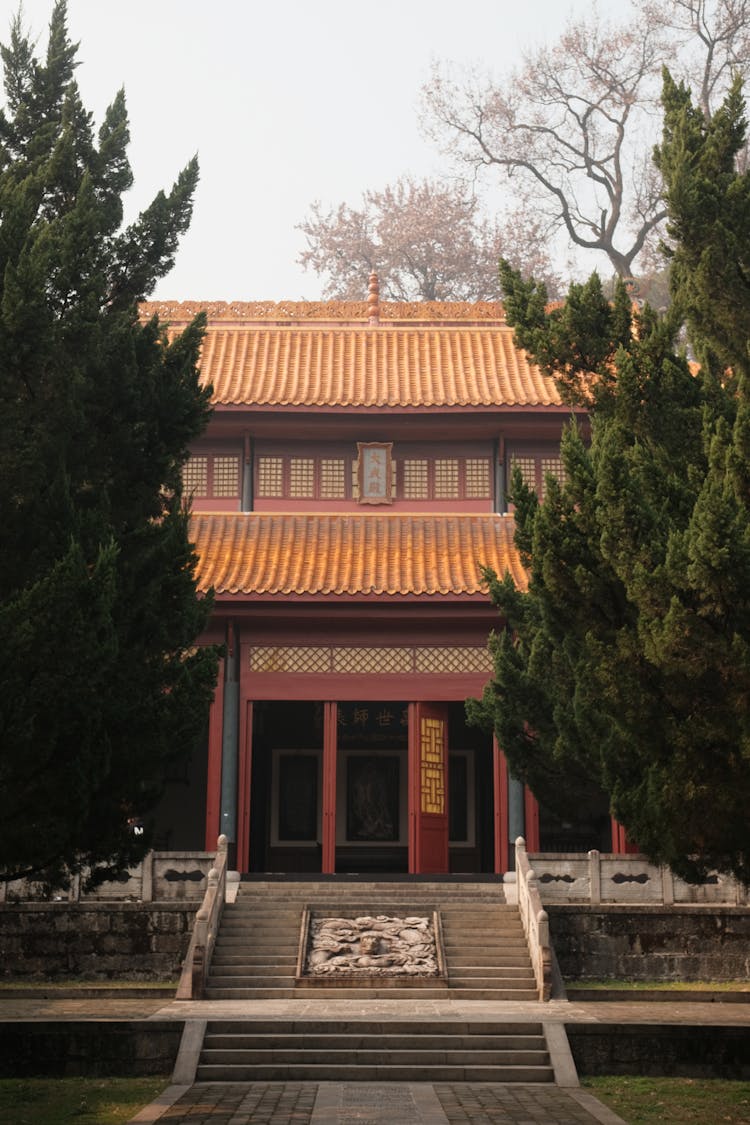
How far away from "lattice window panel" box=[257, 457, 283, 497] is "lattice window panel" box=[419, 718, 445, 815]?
4.69 m

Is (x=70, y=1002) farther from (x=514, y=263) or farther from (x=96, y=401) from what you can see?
(x=514, y=263)

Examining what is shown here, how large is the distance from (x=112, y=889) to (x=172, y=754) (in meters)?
6.49

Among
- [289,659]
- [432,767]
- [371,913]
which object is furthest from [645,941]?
[289,659]

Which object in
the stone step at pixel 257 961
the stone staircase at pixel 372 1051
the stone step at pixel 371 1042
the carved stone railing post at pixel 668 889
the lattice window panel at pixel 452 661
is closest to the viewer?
the stone staircase at pixel 372 1051

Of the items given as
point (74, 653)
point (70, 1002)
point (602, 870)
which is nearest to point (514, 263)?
point (602, 870)

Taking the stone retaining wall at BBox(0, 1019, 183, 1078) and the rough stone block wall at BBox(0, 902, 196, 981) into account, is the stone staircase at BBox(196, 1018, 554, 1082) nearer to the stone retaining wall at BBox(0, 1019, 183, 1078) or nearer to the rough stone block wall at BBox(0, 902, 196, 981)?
the stone retaining wall at BBox(0, 1019, 183, 1078)

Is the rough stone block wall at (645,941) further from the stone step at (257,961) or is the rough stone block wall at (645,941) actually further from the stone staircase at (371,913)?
the stone step at (257,961)

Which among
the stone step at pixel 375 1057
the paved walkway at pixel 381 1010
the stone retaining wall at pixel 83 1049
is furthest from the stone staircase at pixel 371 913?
the stone retaining wall at pixel 83 1049

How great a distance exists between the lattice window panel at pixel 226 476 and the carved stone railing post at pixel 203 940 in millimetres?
7225

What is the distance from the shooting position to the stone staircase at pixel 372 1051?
36.4 feet

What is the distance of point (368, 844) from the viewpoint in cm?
2202

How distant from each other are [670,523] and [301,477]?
1318 cm

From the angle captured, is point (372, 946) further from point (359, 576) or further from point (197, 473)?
point (197, 473)

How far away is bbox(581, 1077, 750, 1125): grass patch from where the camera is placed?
31.0ft
